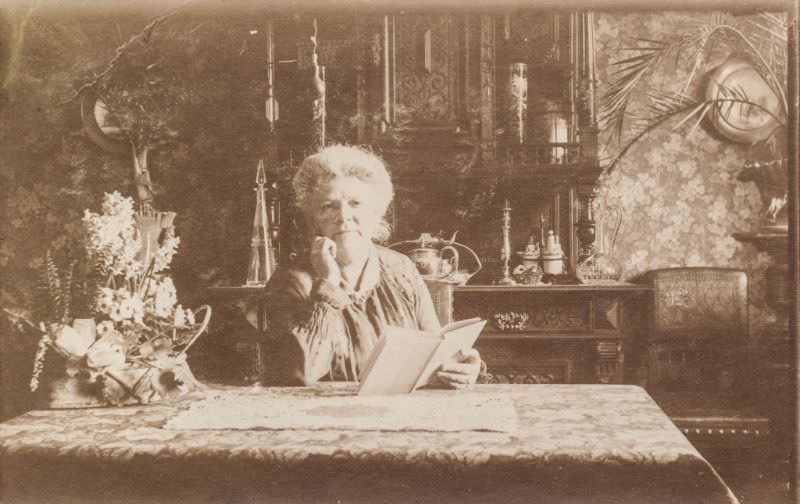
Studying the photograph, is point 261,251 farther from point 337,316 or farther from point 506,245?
point 506,245

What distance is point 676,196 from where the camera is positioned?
3.73m

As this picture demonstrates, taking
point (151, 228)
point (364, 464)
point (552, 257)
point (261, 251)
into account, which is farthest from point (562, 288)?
point (364, 464)

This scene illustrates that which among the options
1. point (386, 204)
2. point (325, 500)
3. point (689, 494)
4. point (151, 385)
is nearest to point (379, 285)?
point (386, 204)

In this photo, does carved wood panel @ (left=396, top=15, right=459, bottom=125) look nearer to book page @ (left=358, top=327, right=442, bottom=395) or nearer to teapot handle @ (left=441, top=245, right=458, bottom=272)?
teapot handle @ (left=441, top=245, right=458, bottom=272)

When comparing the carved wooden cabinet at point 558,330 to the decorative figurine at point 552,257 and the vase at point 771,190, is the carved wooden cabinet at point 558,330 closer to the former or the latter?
the decorative figurine at point 552,257

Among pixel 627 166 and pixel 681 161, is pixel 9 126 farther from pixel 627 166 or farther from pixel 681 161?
pixel 681 161

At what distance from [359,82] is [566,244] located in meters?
1.31

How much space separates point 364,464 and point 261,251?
2.30 metres

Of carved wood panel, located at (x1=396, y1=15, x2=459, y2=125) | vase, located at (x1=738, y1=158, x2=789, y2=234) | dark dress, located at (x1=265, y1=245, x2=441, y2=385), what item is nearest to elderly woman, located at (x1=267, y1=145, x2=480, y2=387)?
dark dress, located at (x1=265, y1=245, x2=441, y2=385)

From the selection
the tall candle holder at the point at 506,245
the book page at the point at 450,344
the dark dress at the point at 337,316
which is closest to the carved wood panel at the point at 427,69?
the tall candle holder at the point at 506,245

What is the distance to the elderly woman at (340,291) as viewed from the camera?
2889mm

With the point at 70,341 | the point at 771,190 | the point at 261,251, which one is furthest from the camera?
the point at 261,251

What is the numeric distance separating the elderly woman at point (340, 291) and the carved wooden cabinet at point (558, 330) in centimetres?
68

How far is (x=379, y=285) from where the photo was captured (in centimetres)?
312
